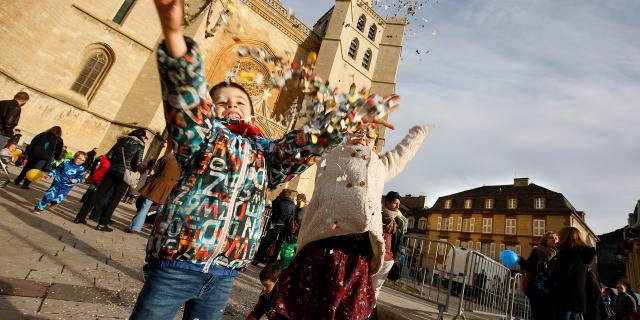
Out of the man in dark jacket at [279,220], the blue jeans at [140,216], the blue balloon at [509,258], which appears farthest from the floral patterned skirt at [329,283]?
the blue balloon at [509,258]

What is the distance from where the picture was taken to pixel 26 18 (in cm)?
1137

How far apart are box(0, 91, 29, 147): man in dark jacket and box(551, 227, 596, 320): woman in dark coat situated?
9.08 meters

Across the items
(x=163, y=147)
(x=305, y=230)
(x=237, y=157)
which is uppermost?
(x=163, y=147)

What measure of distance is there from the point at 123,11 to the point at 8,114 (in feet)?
37.0

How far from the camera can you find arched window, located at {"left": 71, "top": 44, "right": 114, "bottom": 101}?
13312 millimetres

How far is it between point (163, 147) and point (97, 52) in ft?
16.6

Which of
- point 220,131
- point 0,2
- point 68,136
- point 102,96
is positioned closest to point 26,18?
point 0,2

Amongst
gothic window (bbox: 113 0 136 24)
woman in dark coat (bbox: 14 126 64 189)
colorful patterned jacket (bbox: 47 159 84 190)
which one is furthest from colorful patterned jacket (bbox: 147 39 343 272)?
gothic window (bbox: 113 0 136 24)

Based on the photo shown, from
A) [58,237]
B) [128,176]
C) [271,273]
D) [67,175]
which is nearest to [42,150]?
[67,175]

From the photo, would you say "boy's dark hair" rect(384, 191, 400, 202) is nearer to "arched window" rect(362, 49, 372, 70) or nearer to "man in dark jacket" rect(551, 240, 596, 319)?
"man in dark jacket" rect(551, 240, 596, 319)

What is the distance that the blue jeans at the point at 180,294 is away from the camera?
1.12m

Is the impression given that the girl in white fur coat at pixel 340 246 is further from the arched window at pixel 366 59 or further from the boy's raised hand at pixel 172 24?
the arched window at pixel 366 59

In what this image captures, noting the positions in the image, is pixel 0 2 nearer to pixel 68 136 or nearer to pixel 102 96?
pixel 102 96

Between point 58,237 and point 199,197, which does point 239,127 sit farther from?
point 58,237
